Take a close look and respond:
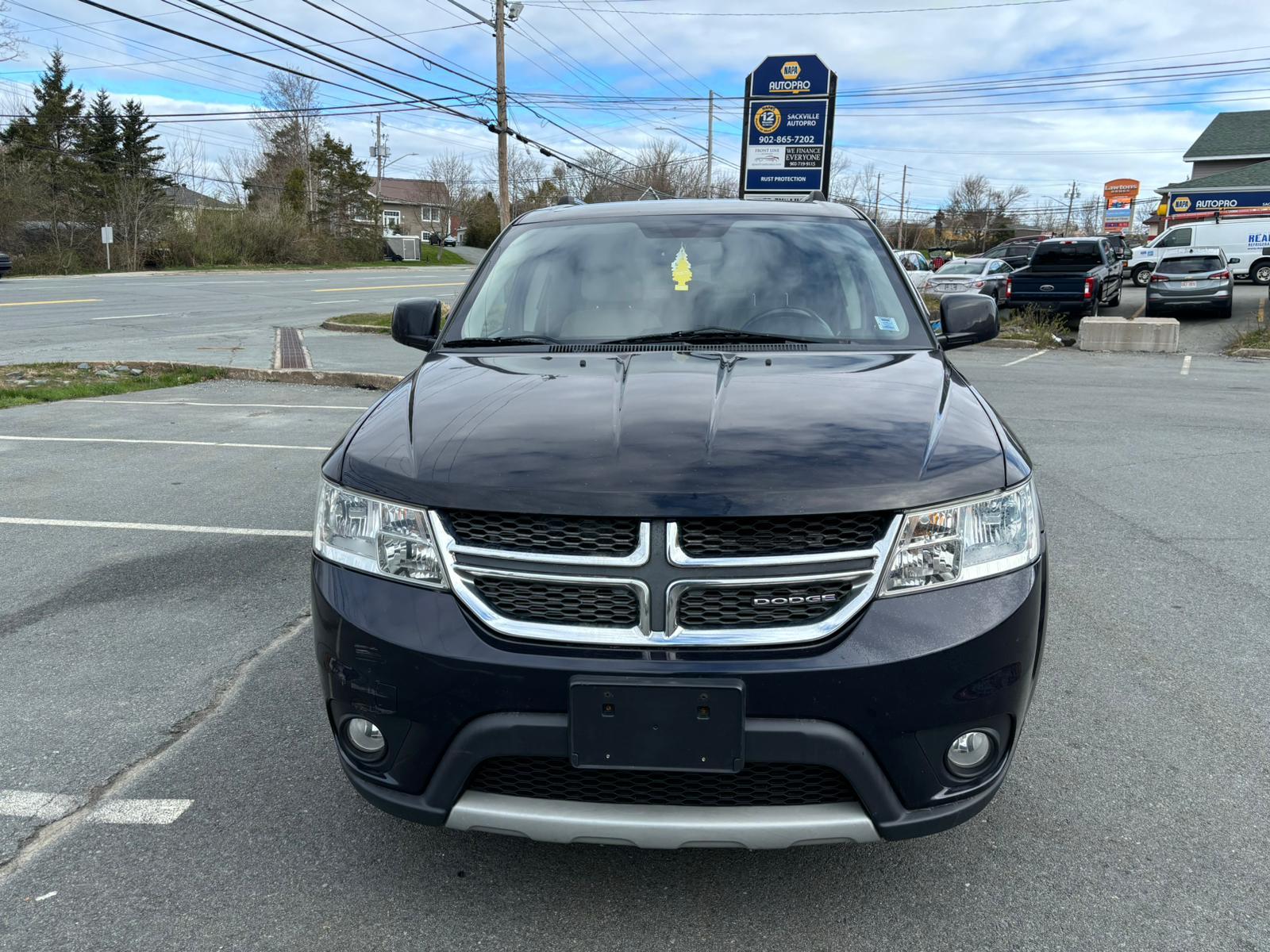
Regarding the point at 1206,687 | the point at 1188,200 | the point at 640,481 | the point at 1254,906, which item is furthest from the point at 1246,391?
the point at 1188,200

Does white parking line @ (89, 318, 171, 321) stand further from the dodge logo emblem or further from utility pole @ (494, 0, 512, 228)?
the dodge logo emblem

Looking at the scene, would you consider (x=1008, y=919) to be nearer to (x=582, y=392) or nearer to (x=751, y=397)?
(x=751, y=397)

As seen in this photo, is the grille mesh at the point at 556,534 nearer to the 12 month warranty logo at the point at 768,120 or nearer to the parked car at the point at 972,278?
the 12 month warranty logo at the point at 768,120

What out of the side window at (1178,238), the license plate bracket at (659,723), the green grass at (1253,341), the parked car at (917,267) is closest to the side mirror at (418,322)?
the license plate bracket at (659,723)

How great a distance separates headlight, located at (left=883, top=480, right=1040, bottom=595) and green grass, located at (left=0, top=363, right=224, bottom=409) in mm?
10439

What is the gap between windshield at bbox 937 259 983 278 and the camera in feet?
81.1

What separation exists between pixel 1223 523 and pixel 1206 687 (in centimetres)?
262

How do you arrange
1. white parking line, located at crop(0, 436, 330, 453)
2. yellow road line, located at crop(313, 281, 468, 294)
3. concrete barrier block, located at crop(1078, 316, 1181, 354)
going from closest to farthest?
white parking line, located at crop(0, 436, 330, 453) < concrete barrier block, located at crop(1078, 316, 1181, 354) < yellow road line, located at crop(313, 281, 468, 294)

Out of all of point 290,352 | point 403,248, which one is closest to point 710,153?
point 403,248

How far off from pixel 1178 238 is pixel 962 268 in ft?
37.5

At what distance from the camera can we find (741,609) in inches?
83.8

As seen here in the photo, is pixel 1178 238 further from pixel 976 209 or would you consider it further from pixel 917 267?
pixel 976 209

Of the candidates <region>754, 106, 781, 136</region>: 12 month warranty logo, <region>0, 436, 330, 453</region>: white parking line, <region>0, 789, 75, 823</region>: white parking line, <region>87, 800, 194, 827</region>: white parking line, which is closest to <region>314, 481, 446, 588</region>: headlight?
<region>87, 800, 194, 827</region>: white parking line

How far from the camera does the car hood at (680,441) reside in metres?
2.16
